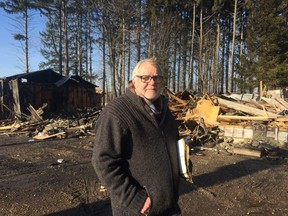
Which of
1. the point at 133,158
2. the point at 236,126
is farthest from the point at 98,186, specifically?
the point at 236,126

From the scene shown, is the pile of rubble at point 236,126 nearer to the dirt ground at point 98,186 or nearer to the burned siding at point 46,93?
the dirt ground at point 98,186

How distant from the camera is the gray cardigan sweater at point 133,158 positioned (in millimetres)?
2061

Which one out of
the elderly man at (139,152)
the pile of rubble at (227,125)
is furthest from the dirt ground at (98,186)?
the elderly man at (139,152)

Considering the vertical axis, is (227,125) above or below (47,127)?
above

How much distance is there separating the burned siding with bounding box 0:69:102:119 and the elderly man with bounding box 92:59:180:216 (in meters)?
17.2

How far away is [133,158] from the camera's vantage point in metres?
2.14

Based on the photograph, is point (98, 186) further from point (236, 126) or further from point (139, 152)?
point (236, 126)

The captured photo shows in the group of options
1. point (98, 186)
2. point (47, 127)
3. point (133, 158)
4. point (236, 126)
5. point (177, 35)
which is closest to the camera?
point (133, 158)

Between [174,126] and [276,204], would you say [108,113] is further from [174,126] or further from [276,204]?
[276,204]

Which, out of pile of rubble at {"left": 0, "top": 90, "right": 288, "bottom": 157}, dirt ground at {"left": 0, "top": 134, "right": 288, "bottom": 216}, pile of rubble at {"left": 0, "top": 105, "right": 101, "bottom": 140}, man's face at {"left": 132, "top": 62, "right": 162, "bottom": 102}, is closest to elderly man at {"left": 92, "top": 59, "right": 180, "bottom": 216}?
man's face at {"left": 132, "top": 62, "right": 162, "bottom": 102}

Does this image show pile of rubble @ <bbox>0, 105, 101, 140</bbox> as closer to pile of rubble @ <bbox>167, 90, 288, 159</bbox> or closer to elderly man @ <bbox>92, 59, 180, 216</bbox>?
pile of rubble @ <bbox>167, 90, 288, 159</bbox>

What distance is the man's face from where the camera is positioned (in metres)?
2.28

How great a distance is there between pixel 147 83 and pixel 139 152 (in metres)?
0.52

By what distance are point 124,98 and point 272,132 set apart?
8812mm
